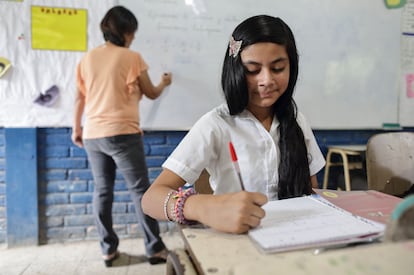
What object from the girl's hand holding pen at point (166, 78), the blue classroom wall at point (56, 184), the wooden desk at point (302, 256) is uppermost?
the girl's hand holding pen at point (166, 78)

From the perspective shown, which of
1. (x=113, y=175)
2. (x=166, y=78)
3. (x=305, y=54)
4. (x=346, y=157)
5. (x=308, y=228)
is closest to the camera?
(x=308, y=228)

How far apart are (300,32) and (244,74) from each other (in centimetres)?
154

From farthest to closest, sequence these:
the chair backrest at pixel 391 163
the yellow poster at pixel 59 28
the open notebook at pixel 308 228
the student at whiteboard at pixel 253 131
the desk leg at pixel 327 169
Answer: the desk leg at pixel 327 169
the yellow poster at pixel 59 28
the chair backrest at pixel 391 163
the student at whiteboard at pixel 253 131
the open notebook at pixel 308 228

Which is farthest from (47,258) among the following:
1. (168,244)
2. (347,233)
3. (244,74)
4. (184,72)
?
(347,233)

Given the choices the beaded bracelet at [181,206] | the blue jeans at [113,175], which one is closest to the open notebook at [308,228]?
the beaded bracelet at [181,206]

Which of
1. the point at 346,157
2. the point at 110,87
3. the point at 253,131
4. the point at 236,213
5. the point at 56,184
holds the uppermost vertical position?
the point at 110,87

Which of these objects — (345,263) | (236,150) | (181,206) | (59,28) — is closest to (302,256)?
(345,263)

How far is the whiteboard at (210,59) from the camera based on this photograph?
188 cm

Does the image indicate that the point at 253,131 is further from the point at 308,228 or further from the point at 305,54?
the point at 305,54

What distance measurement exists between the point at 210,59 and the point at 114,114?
0.73 meters

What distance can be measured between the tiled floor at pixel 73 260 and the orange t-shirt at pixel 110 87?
2.23ft

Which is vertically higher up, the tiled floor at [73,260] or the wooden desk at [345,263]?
the wooden desk at [345,263]

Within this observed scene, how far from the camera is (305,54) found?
2164 mm

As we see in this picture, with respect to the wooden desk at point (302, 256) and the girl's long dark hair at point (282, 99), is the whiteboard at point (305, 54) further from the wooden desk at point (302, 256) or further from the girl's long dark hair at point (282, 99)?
the wooden desk at point (302, 256)
